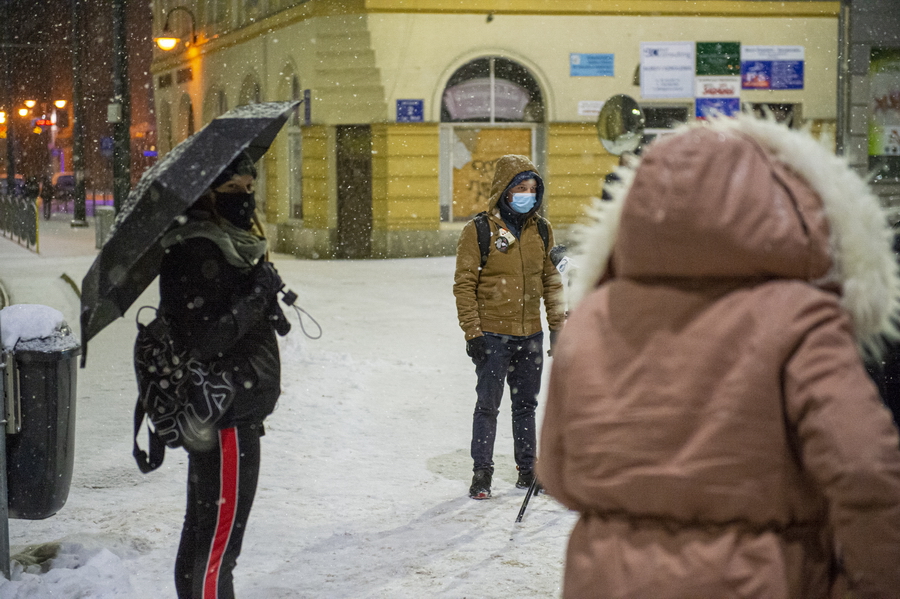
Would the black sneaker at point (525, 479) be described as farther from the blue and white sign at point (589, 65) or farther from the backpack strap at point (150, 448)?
the blue and white sign at point (589, 65)

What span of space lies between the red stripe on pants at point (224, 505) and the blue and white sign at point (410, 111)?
1859cm

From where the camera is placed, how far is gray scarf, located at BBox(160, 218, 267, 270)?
342cm

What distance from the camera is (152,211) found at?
3287mm

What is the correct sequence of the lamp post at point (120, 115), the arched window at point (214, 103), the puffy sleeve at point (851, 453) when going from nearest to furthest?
1. the puffy sleeve at point (851, 453)
2. the lamp post at point (120, 115)
3. the arched window at point (214, 103)

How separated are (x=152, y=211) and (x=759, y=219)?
206cm

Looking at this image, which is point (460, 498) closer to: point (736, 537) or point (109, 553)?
point (109, 553)

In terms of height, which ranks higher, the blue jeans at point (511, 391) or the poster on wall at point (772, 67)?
the poster on wall at point (772, 67)

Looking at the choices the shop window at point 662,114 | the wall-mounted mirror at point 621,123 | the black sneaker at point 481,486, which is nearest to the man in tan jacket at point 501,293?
the black sneaker at point 481,486

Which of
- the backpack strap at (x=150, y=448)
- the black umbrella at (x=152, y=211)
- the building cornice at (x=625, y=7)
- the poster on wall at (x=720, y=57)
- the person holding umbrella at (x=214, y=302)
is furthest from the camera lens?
the poster on wall at (x=720, y=57)

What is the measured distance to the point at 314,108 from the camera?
2205 centimetres

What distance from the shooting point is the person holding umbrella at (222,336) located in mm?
3434

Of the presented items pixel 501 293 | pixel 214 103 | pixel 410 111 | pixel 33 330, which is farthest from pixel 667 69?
pixel 214 103

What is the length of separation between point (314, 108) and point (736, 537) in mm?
20906

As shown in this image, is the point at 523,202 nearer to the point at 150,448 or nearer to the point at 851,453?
the point at 150,448
